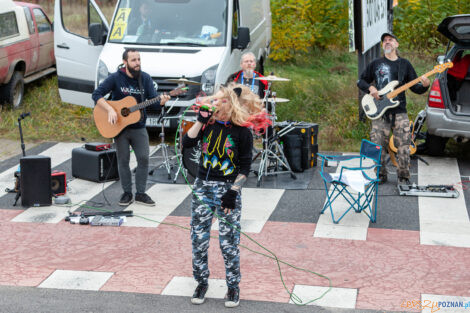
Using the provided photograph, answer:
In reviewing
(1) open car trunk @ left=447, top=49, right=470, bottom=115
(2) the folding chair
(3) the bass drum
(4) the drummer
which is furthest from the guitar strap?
(3) the bass drum

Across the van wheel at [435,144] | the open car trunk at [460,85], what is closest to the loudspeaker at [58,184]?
the van wheel at [435,144]

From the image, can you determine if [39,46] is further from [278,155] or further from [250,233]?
[250,233]

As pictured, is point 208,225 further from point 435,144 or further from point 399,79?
point 435,144

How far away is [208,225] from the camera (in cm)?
591

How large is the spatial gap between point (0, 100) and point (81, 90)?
276cm

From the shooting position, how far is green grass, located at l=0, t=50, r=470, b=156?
12219 mm

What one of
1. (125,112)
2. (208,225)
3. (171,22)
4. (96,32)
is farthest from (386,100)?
(96,32)

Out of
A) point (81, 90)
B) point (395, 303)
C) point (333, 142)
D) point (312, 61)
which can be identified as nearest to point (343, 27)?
point (312, 61)

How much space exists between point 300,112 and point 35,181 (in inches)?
239

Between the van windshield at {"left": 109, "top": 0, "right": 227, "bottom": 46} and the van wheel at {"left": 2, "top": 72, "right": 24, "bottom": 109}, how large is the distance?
10.2 ft

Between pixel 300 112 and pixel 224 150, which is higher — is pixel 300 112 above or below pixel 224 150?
below

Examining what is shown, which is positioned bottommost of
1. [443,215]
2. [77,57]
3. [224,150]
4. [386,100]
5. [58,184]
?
[443,215]

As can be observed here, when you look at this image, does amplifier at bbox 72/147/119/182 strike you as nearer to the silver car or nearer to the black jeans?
the black jeans

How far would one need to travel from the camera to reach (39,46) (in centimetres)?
1557
